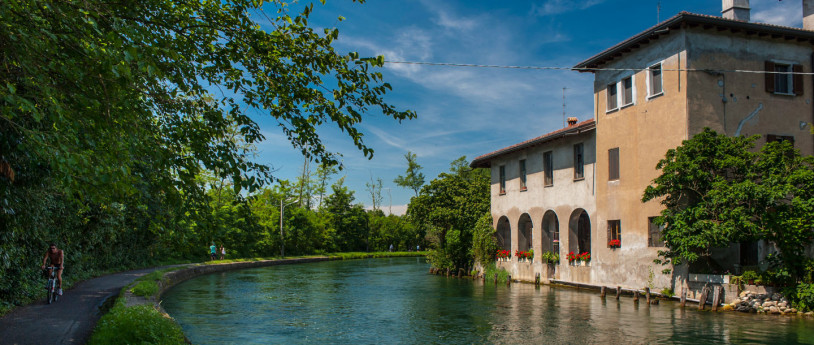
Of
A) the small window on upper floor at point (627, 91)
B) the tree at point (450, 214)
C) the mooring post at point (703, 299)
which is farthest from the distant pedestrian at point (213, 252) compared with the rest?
the mooring post at point (703, 299)

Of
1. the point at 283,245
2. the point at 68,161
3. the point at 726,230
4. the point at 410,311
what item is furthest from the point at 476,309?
the point at 283,245

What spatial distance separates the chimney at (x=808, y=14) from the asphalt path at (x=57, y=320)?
24.6 metres

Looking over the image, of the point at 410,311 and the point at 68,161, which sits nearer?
the point at 68,161

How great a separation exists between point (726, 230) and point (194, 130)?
49.0 ft

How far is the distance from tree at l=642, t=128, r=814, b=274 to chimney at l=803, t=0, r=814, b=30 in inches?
270

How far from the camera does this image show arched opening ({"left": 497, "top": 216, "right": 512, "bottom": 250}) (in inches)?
1271

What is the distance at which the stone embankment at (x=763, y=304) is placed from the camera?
1623 cm

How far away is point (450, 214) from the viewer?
114 ft

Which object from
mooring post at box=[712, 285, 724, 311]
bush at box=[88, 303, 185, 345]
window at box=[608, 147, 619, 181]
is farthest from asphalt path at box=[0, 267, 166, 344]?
window at box=[608, 147, 619, 181]

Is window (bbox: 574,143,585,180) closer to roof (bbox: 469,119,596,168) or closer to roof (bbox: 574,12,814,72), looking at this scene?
roof (bbox: 469,119,596,168)

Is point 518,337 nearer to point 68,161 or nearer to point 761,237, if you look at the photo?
point 761,237

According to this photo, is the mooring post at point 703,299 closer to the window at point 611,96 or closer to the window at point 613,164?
the window at point 613,164

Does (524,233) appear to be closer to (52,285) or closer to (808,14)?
(808,14)

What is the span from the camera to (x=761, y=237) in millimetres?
16719
